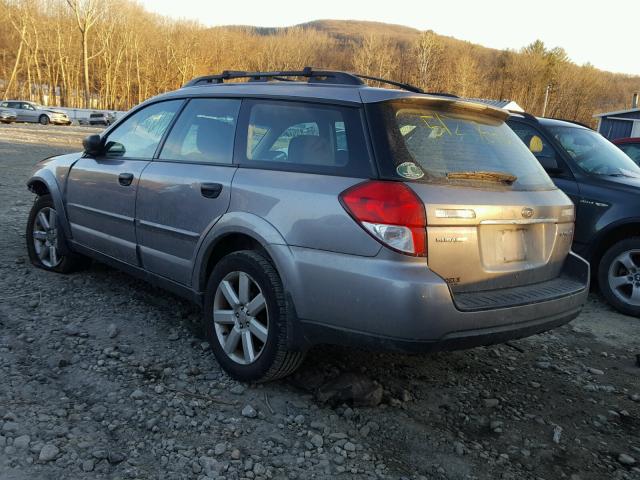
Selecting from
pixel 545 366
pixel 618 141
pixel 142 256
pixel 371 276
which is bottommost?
pixel 545 366

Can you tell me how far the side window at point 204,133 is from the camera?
11.4ft

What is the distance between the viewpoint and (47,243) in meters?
5.00

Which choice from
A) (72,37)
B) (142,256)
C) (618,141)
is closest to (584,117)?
(72,37)

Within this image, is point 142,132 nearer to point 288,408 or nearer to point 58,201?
point 58,201

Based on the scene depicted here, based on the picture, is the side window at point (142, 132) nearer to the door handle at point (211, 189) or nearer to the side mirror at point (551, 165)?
the door handle at point (211, 189)

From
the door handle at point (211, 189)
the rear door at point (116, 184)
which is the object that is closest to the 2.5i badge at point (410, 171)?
the door handle at point (211, 189)

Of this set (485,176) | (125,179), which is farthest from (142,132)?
(485,176)

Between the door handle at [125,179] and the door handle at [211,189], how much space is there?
2.89 ft

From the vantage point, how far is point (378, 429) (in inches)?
112

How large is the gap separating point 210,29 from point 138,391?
10765 cm

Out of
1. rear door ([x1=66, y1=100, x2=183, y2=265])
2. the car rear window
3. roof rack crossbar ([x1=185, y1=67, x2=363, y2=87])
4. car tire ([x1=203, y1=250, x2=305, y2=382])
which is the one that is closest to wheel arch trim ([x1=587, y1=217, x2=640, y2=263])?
the car rear window

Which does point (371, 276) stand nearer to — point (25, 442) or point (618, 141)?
point (25, 442)

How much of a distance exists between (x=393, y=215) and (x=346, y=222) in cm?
23

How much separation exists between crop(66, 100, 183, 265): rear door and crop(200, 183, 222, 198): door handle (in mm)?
800
